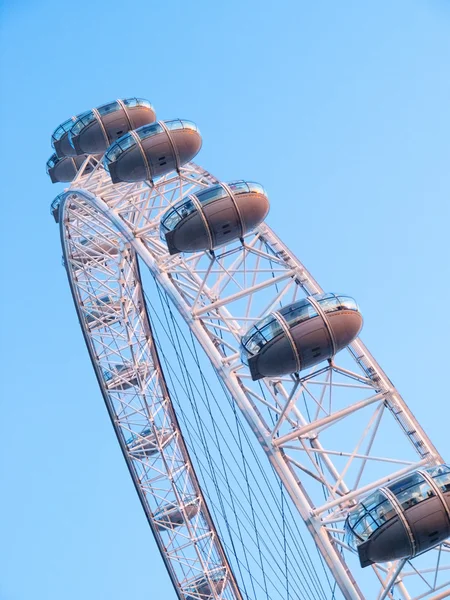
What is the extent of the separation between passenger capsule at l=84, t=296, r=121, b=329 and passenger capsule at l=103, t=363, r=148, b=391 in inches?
67.9

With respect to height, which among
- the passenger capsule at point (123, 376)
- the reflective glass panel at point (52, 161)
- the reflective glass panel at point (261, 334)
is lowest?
the reflective glass panel at point (261, 334)

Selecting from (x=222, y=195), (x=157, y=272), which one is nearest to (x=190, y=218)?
(x=222, y=195)

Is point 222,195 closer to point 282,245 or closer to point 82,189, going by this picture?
point 282,245

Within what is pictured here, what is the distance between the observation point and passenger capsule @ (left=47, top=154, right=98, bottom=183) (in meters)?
35.6

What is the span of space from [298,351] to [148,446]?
58.8ft

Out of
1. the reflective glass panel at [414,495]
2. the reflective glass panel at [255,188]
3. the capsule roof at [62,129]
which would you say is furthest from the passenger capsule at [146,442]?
the reflective glass panel at [414,495]

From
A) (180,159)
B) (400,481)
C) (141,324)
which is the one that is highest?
(141,324)

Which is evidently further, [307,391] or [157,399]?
[157,399]

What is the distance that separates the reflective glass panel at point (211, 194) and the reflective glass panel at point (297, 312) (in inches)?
138

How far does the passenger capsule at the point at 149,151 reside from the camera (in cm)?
2492

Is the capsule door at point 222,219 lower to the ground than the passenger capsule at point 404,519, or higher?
higher

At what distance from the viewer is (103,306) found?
36094 mm

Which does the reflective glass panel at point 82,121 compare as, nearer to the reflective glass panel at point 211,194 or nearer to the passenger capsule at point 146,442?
the reflective glass panel at point 211,194

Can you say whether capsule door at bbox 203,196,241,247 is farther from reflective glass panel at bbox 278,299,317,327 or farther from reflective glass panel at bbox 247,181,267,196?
reflective glass panel at bbox 278,299,317,327
